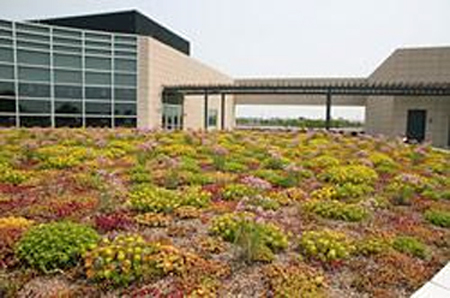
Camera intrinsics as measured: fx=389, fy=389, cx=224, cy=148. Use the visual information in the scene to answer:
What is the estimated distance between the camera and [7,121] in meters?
28.1

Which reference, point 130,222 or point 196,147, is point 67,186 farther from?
point 196,147

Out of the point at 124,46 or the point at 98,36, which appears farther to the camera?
the point at 124,46

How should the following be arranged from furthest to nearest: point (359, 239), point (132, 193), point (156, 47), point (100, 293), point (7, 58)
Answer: point (156, 47)
point (7, 58)
point (132, 193)
point (359, 239)
point (100, 293)

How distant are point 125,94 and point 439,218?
3071cm

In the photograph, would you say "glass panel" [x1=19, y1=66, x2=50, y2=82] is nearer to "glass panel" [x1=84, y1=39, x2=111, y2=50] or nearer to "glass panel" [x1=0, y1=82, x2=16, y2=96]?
"glass panel" [x1=0, y1=82, x2=16, y2=96]

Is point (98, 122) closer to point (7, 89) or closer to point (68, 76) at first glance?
point (68, 76)

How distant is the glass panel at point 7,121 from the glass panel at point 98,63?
A: 289 inches

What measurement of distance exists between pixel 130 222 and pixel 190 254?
1.74 m

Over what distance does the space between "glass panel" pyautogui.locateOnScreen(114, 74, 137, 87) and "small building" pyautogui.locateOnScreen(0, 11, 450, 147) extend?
9 cm

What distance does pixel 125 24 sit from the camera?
37688mm

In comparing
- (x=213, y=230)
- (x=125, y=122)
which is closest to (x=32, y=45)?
(x=125, y=122)

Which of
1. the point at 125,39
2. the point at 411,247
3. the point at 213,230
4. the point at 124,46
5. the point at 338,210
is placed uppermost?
the point at 125,39

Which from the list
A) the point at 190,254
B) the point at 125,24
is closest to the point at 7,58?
the point at 125,24

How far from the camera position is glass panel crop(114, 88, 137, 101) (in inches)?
1336
